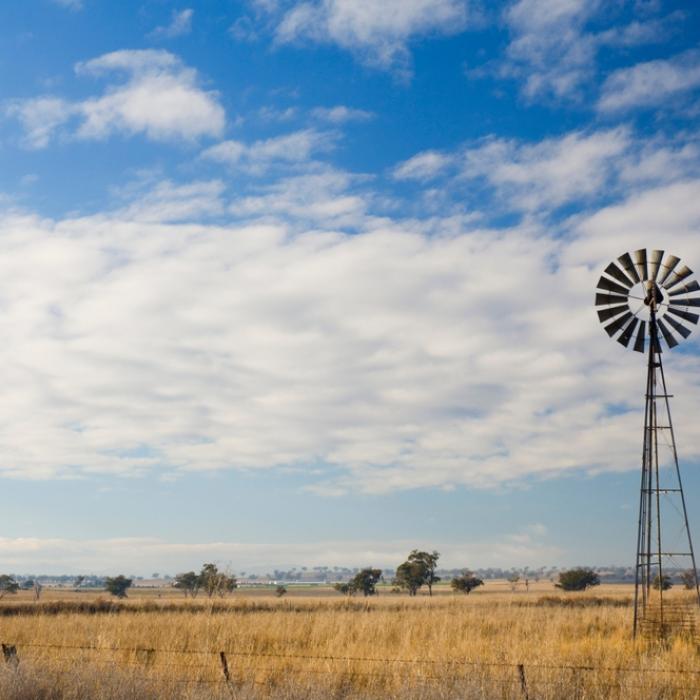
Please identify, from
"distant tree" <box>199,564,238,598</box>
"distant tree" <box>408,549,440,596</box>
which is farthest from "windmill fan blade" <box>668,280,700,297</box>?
"distant tree" <box>408,549,440,596</box>

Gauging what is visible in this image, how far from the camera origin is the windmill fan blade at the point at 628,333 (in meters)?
24.2

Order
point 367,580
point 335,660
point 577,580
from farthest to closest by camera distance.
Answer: point 367,580, point 577,580, point 335,660

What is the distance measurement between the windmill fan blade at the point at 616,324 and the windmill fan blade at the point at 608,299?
451 mm

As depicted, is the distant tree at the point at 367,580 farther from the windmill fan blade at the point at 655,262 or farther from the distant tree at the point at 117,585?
the windmill fan blade at the point at 655,262

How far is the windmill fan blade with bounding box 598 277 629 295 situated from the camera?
79.7 feet

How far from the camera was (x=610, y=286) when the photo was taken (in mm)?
24422

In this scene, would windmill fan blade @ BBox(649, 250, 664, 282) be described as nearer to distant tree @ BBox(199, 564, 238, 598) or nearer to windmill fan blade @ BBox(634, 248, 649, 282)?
windmill fan blade @ BBox(634, 248, 649, 282)

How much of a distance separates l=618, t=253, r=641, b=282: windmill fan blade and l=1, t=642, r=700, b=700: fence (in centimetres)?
1212

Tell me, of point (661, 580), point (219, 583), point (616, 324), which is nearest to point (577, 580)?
point (661, 580)

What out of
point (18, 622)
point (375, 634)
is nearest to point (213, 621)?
point (375, 634)

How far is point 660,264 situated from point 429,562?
Answer: 8973cm

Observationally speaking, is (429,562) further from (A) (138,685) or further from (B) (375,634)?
(A) (138,685)

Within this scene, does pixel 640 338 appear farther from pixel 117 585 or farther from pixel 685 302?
pixel 117 585

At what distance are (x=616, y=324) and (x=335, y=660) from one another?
533 inches
